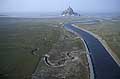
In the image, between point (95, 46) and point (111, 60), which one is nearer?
point (111, 60)

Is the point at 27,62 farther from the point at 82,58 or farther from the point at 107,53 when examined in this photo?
the point at 107,53

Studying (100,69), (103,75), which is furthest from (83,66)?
(103,75)

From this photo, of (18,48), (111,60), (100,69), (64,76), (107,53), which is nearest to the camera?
(64,76)

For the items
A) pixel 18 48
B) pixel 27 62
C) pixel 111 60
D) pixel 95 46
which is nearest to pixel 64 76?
pixel 27 62

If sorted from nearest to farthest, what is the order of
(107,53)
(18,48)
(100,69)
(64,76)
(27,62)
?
1. (64,76)
2. (100,69)
3. (27,62)
4. (107,53)
5. (18,48)

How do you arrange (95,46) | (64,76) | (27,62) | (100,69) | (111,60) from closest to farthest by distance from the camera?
(64,76)
(100,69)
(27,62)
(111,60)
(95,46)

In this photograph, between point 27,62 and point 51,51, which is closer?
point 27,62

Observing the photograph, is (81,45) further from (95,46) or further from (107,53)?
(107,53)

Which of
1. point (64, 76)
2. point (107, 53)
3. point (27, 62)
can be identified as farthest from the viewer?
point (107, 53)
